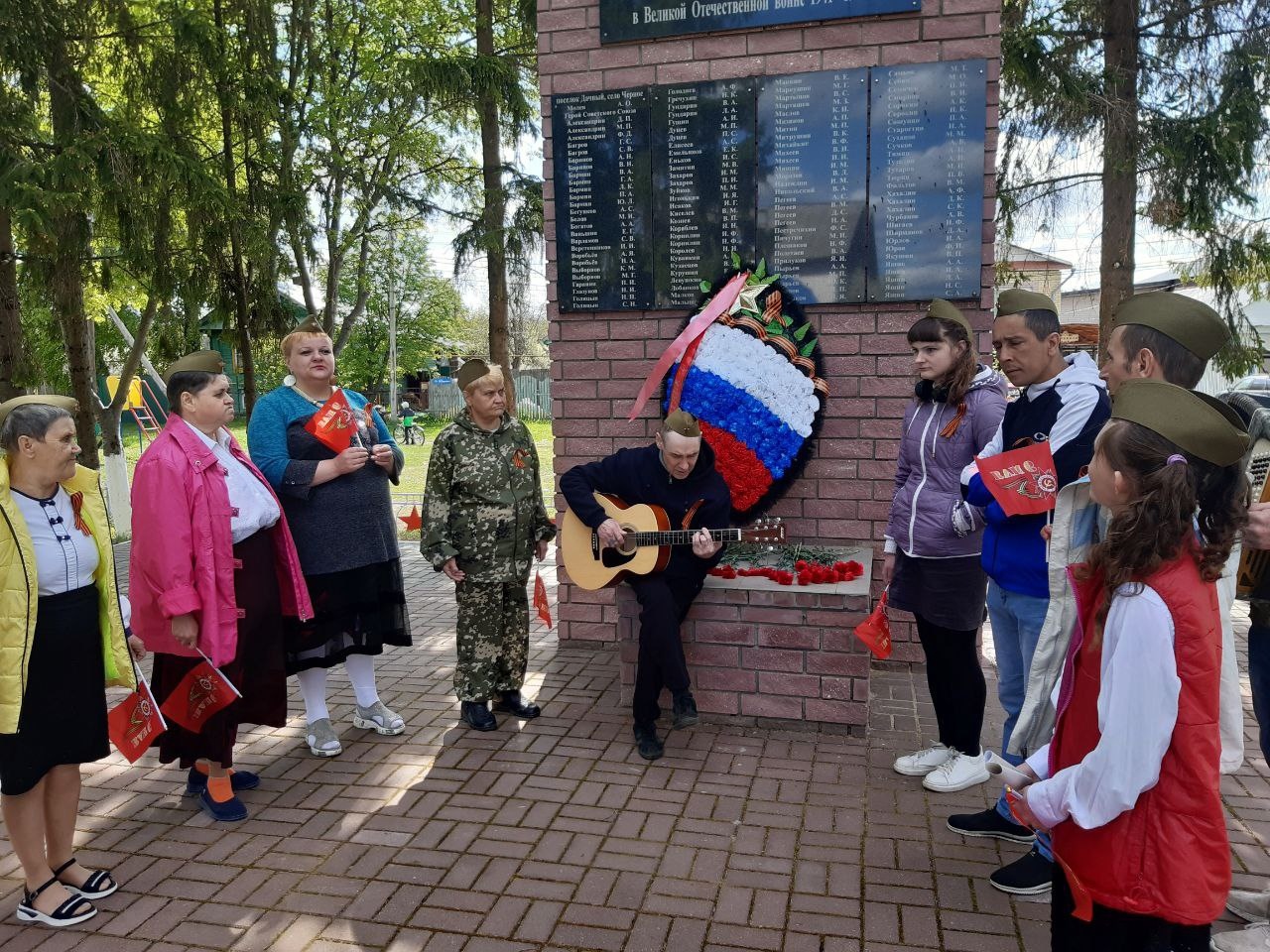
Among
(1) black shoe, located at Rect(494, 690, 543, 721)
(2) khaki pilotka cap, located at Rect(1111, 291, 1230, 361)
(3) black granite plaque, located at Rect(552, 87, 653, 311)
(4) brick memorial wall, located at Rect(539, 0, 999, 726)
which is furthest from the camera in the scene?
(3) black granite plaque, located at Rect(552, 87, 653, 311)

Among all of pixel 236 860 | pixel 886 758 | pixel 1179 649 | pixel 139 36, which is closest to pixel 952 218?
pixel 886 758

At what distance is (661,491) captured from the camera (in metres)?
4.17

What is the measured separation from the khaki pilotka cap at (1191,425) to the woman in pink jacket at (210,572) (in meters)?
3.12

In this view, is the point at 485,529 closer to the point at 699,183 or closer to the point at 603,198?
the point at 603,198

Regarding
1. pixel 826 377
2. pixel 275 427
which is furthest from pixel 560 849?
pixel 826 377

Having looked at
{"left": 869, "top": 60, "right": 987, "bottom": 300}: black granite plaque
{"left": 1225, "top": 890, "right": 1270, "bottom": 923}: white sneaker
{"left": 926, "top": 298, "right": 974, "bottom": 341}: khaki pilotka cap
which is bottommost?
{"left": 1225, "top": 890, "right": 1270, "bottom": 923}: white sneaker

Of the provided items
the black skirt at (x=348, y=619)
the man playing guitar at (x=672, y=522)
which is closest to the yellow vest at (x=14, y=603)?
the black skirt at (x=348, y=619)

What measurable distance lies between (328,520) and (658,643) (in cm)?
162

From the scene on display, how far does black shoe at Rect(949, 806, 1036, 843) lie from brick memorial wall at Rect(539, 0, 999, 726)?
90 cm

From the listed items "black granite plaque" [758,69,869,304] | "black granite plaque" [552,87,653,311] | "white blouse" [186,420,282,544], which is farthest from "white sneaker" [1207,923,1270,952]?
"black granite plaque" [552,87,653,311]

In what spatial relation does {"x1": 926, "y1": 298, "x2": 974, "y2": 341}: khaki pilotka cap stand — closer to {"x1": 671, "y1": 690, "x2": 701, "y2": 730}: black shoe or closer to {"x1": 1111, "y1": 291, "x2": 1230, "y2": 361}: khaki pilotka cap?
{"x1": 1111, "y1": 291, "x2": 1230, "y2": 361}: khaki pilotka cap

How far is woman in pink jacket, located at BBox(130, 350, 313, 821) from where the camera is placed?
3.31 meters

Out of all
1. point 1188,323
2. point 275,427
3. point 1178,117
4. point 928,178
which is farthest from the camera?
point 1178,117

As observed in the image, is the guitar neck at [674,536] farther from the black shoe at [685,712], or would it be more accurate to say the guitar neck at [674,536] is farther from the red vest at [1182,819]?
the red vest at [1182,819]
